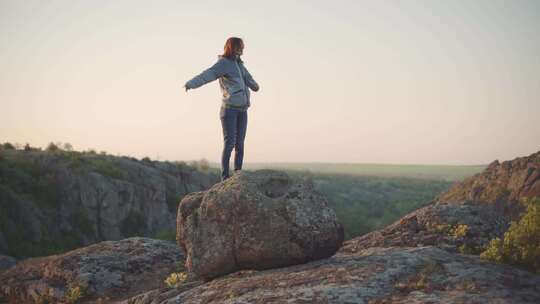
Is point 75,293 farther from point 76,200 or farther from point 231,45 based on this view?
point 76,200

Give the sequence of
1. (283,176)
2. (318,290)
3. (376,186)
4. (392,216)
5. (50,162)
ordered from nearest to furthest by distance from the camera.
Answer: (318,290) → (283,176) → (50,162) → (392,216) → (376,186)

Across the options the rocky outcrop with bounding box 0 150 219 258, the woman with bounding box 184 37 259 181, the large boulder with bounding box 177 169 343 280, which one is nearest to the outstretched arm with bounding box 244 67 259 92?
the woman with bounding box 184 37 259 181

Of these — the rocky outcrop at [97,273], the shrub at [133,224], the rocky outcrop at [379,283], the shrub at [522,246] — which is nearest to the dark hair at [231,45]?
the rocky outcrop at [379,283]

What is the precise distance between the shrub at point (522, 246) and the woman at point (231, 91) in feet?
17.0

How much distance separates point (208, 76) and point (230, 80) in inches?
19.2

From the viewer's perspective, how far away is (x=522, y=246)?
7266 millimetres

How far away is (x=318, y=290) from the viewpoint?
618 centimetres

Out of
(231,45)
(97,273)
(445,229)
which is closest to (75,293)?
(97,273)

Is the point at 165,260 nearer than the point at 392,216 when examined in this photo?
Yes

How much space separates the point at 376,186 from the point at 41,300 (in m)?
97.4

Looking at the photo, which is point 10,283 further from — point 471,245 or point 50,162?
point 50,162

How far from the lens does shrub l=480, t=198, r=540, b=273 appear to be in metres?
7.07

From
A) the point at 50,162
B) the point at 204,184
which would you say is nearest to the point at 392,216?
the point at 204,184

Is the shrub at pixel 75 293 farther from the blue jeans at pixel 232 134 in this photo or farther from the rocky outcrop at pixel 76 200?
the rocky outcrop at pixel 76 200
